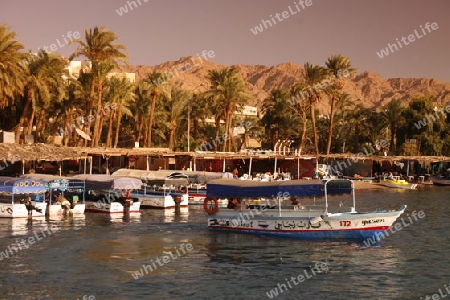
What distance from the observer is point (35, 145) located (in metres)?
55.7

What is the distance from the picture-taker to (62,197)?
1769 inches

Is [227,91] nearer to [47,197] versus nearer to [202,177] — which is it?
[202,177]

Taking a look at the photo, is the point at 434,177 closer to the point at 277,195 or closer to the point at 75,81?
the point at 75,81

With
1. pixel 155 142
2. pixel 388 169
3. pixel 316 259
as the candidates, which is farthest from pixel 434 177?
pixel 316 259

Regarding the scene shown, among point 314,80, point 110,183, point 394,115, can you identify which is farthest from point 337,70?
point 110,183

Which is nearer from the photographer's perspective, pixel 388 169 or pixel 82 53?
pixel 82 53

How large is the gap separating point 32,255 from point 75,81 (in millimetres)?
48992

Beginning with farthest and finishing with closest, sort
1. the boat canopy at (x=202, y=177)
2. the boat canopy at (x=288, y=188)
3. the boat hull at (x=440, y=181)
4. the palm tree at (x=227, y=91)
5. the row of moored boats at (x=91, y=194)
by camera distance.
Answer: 1. the boat hull at (x=440, y=181)
2. the palm tree at (x=227, y=91)
3. the boat canopy at (x=202, y=177)
4. the row of moored boats at (x=91, y=194)
5. the boat canopy at (x=288, y=188)

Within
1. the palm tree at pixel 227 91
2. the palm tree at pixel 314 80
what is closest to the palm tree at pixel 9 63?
the palm tree at pixel 227 91

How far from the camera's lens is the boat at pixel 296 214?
3241 cm

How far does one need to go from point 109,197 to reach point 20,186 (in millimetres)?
9027

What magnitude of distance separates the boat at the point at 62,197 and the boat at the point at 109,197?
2.28 feet

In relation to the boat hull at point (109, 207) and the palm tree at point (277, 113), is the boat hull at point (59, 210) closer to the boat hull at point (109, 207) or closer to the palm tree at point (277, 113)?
the boat hull at point (109, 207)

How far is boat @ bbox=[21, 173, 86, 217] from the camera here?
43031mm
